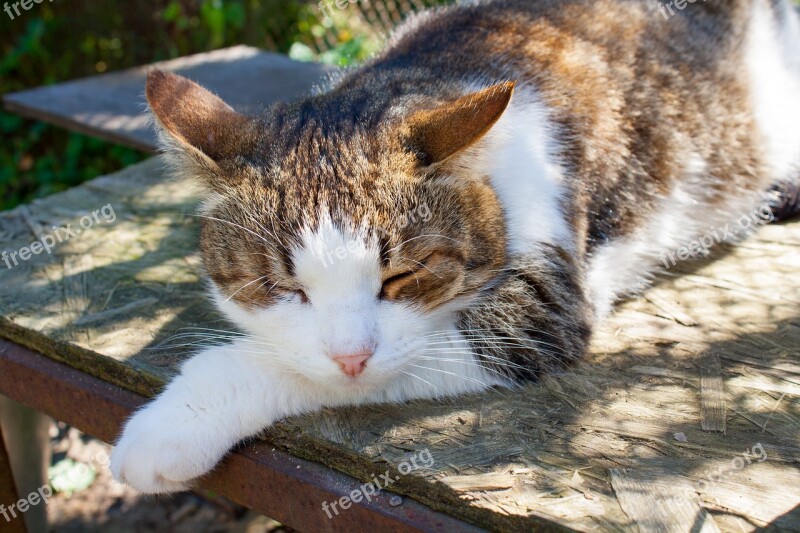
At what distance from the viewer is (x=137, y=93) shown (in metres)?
5.16

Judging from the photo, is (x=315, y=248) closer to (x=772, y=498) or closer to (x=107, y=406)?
(x=107, y=406)

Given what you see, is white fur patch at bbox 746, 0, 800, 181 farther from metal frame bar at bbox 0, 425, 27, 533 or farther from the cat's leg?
metal frame bar at bbox 0, 425, 27, 533

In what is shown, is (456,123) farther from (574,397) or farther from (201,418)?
(201,418)

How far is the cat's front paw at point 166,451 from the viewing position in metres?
2.09

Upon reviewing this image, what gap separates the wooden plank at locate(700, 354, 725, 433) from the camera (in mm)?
2176

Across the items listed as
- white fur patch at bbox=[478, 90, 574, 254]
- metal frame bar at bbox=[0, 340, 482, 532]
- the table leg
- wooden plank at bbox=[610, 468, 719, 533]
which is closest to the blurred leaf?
the table leg

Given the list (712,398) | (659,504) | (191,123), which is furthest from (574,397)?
(191,123)

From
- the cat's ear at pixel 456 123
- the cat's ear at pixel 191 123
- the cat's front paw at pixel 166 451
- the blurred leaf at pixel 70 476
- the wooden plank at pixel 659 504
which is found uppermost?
the cat's ear at pixel 191 123

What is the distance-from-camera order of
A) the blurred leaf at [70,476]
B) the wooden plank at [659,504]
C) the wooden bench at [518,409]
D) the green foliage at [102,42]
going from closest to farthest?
the wooden plank at [659,504] < the wooden bench at [518,409] < the blurred leaf at [70,476] < the green foliage at [102,42]

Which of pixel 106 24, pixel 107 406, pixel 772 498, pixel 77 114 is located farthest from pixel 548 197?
pixel 106 24

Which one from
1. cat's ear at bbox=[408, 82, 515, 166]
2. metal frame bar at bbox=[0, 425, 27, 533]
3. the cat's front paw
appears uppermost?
cat's ear at bbox=[408, 82, 515, 166]

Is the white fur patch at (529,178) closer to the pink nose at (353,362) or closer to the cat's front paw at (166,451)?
the pink nose at (353,362)

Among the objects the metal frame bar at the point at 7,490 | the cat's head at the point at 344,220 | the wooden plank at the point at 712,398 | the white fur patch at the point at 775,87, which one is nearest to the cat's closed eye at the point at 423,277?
the cat's head at the point at 344,220

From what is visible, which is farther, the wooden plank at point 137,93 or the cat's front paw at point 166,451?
the wooden plank at point 137,93
